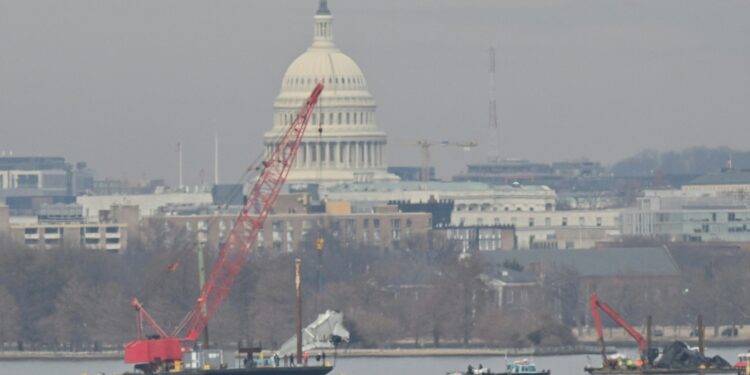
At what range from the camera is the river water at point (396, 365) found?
146m

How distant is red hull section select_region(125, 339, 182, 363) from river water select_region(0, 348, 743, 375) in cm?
607

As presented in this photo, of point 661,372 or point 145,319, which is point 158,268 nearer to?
point 145,319

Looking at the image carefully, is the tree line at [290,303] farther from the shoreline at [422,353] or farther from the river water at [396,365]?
the river water at [396,365]

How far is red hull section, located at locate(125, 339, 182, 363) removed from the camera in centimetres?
13462

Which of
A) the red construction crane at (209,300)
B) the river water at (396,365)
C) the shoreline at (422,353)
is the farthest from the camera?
the shoreline at (422,353)

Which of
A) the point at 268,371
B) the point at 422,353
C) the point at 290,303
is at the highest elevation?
the point at 290,303

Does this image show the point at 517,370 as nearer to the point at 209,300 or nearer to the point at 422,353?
the point at 209,300

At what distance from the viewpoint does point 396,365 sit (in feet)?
504

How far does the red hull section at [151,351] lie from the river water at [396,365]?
19.9 ft

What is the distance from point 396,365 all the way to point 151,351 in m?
20.1

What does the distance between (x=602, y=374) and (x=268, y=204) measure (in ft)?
87.6

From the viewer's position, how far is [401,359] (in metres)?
161

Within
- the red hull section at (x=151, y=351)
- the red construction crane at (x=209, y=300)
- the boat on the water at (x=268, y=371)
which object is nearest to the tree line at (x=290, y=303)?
the red construction crane at (x=209, y=300)

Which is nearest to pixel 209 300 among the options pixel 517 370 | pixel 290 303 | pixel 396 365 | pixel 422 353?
pixel 422 353
